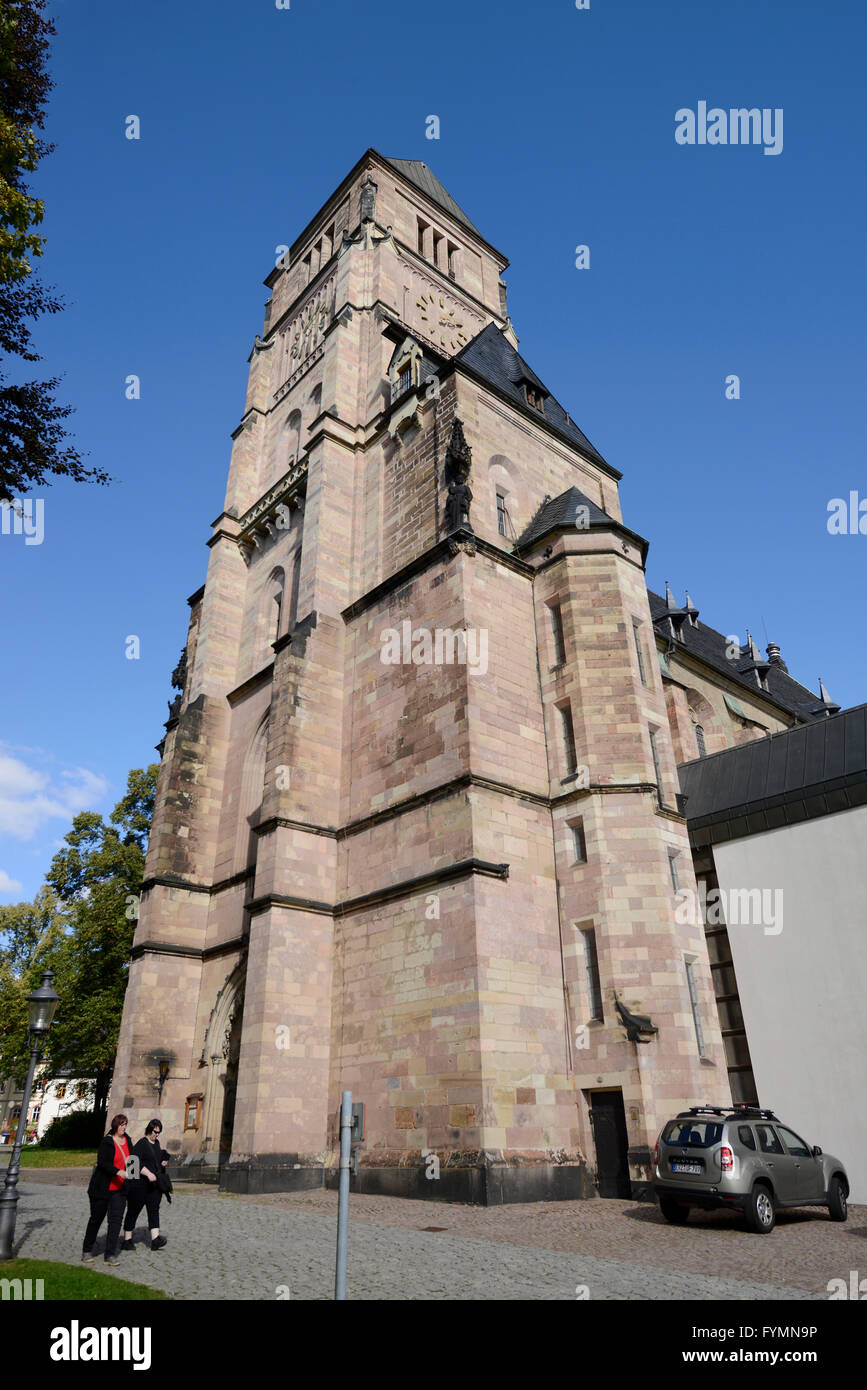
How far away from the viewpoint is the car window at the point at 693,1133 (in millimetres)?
10391

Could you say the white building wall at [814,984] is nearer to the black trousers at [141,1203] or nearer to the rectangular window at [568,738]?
the rectangular window at [568,738]

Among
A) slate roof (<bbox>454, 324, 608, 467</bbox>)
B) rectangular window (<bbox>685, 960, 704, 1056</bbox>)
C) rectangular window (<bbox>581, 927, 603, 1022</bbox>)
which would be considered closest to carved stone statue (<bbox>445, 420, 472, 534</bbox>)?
slate roof (<bbox>454, 324, 608, 467</bbox>)

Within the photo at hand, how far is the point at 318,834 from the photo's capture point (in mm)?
18219

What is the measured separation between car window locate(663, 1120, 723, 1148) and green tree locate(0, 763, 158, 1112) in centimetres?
1797

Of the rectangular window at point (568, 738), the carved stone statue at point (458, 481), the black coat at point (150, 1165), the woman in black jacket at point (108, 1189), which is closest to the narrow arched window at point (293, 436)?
the carved stone statue at point (458, 481)

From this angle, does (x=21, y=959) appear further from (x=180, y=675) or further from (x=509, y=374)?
(x=509, y=374)

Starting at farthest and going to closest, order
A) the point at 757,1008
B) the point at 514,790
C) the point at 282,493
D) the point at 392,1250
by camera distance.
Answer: the point at 282,493
the point at 514,790
the point at 757,1008
the point at 392,1250

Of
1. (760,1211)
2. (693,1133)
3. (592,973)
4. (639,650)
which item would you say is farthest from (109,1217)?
(639,650)

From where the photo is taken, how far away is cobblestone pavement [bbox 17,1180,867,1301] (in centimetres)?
683

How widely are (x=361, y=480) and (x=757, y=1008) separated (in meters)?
16.1

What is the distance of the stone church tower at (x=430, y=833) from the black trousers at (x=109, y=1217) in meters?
5.69

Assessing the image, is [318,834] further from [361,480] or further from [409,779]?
[361,480]
